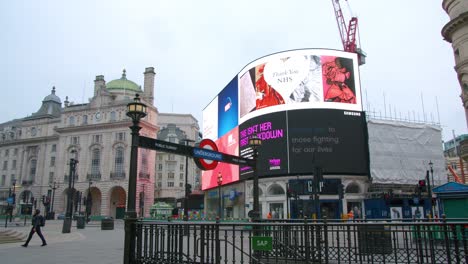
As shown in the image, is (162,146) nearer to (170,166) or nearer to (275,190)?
(275,190)

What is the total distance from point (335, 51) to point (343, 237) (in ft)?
133

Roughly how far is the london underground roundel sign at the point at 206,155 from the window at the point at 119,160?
2351 inches

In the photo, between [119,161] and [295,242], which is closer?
[295,242]

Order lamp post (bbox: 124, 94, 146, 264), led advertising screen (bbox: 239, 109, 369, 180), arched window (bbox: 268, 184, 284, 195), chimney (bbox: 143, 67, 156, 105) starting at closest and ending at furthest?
lamp post (bbox: 124, 94, 146, 264) < led advertising screen (bbox: 239, 109, 369, 180) < arched window (bbox: 268, 184, 284, 195) < chimney (bbox: 143, 67, 156, 105)

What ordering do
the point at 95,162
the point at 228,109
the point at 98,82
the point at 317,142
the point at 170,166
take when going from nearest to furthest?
the point at 317,142
the point at 228,109
the point at 95,162
the point at 98,82
the point at 170,166

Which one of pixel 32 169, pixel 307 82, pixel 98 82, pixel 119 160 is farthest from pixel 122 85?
pixel 307 82

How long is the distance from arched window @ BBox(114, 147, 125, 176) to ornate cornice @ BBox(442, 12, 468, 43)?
54828 millimetres

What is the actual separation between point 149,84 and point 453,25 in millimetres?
55825

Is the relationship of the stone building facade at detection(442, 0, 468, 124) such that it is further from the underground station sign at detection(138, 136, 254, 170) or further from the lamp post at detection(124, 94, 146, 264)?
the lamp post at detection(124, 94, 146, 264)

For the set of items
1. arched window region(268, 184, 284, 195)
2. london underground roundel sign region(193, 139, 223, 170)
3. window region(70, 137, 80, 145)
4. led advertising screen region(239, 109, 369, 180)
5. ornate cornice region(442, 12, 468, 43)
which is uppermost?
ornate cornice region(442, 12, 468, 43)

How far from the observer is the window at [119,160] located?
69281 mm

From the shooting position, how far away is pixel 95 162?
71625 mm

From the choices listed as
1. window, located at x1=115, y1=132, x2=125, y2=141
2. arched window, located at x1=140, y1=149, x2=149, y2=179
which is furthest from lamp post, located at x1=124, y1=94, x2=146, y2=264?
window, located at x1=115, y1=132, x2=125, y2=141

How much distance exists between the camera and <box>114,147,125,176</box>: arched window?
6919 cm
